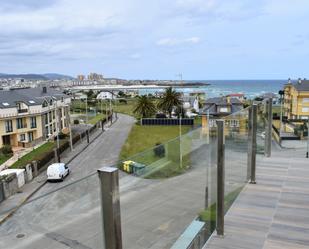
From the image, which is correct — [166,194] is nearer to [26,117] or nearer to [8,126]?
[8,126]

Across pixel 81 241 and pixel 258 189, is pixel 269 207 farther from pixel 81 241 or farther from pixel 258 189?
pixel 81 241

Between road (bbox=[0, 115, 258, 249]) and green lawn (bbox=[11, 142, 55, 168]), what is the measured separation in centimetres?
2158

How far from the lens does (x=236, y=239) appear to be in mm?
4270

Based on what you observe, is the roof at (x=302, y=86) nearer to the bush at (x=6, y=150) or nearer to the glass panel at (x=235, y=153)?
the bush at (x=6, y=150)

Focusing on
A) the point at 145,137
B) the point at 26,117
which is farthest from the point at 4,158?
the point at 145,137

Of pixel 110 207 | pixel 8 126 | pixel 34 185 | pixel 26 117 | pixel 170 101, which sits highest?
pixel 110 207

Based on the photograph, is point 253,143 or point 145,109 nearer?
point 253,143

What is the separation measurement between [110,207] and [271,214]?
134 inches

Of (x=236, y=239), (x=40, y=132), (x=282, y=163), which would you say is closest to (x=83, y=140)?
(x=40, y=132)

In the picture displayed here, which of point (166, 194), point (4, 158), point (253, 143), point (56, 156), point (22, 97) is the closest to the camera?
point (166, 194)

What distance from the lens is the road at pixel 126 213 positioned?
215 centimetres

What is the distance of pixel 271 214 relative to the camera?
194 inches

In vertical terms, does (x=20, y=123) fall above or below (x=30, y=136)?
above

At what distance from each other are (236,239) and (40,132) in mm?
32187
